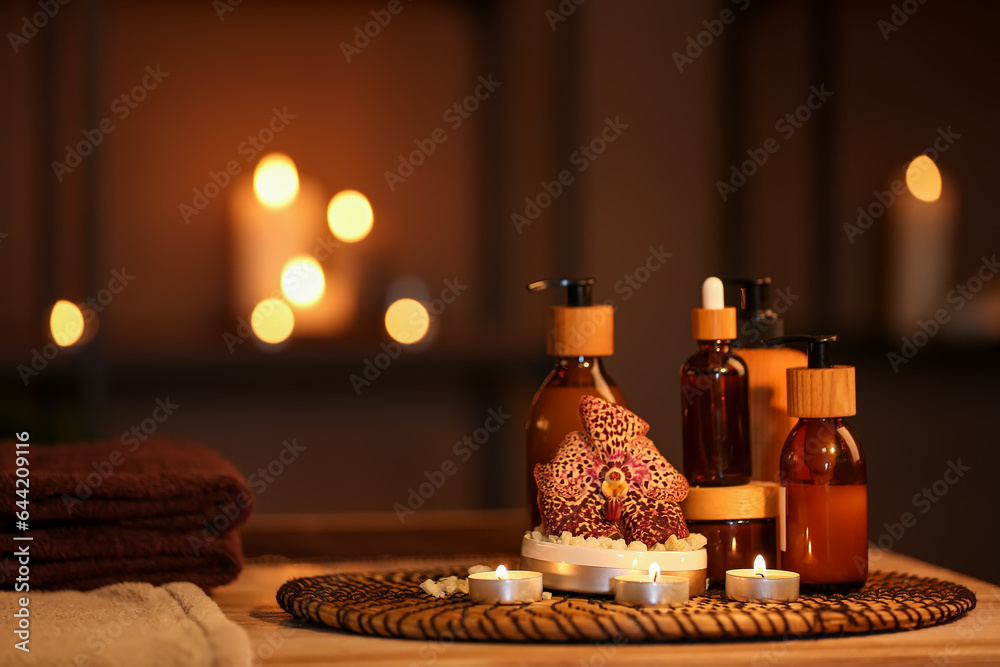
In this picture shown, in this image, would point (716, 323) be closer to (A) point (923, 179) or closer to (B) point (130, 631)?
(B) point (130, 631)

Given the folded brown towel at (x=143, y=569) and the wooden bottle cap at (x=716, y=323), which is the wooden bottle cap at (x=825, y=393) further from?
the folded brown towel at (x=143, y=569)

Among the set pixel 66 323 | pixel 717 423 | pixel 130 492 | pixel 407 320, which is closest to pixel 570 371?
pixel 717 423

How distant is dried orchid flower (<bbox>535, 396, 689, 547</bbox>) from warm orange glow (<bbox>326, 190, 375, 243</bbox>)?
58.3 inches

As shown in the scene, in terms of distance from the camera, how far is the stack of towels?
0.77 metres

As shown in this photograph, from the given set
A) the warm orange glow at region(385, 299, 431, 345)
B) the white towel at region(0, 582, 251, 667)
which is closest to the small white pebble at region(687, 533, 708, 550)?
the white towel at region(0, 582, 251, 667)

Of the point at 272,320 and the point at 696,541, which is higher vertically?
the point at 272,320

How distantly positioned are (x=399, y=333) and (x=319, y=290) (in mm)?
188

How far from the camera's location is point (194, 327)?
203 cm

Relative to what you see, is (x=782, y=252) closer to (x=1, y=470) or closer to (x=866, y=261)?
(x=866, y=261)

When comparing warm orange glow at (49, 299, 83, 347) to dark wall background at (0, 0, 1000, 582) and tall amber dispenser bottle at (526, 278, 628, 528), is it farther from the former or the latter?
tall amber dispenser bottle at (526, 278, 628, 528)

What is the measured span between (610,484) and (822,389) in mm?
156

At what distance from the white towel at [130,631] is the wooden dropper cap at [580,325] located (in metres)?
0.32

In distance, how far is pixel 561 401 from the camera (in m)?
0.78

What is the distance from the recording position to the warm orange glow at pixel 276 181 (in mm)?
2102
